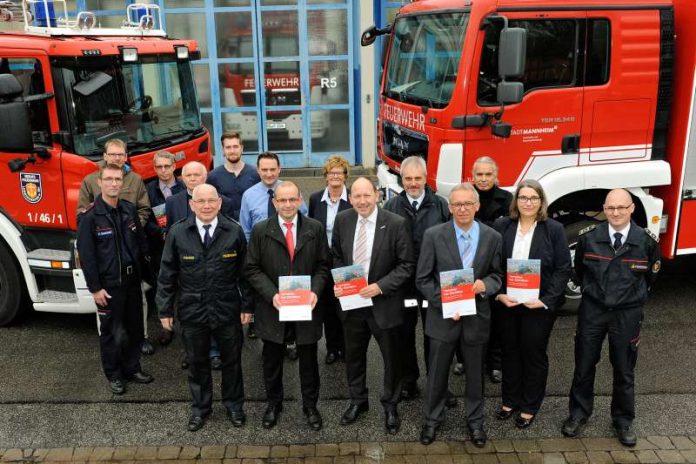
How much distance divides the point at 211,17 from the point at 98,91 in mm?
6617

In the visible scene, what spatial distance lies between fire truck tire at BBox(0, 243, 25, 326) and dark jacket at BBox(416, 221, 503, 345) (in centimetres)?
395

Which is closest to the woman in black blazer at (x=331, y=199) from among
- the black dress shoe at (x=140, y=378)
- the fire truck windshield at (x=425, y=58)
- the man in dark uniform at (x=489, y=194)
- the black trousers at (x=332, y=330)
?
the black trousers at (x=332, y=330)

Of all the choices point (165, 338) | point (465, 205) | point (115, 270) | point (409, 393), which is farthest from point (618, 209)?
point (165, 338)

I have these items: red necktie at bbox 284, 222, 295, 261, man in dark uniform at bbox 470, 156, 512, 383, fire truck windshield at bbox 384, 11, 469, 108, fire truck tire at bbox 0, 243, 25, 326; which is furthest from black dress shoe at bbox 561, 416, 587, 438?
fire truck tire at bbox 0, 243, 25, 326

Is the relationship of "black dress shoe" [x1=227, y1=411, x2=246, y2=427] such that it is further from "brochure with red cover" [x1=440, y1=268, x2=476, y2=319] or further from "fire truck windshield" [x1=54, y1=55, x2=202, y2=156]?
"fire truck windshield" [x1=54, y1=55, x2=202, y2=156]

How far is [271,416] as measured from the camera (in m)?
4.88

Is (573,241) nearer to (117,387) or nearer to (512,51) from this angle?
(512,51)

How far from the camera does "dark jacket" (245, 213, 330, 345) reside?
15.1 ft

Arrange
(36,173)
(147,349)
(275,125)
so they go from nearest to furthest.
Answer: (36,173) < (147,349) < (275,125)

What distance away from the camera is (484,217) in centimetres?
523

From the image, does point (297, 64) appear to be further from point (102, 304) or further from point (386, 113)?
point (102, 304)

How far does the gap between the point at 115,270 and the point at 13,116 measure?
1.53m

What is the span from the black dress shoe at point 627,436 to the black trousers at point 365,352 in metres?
1.54

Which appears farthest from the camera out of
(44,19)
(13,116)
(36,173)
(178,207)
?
(44,19)
